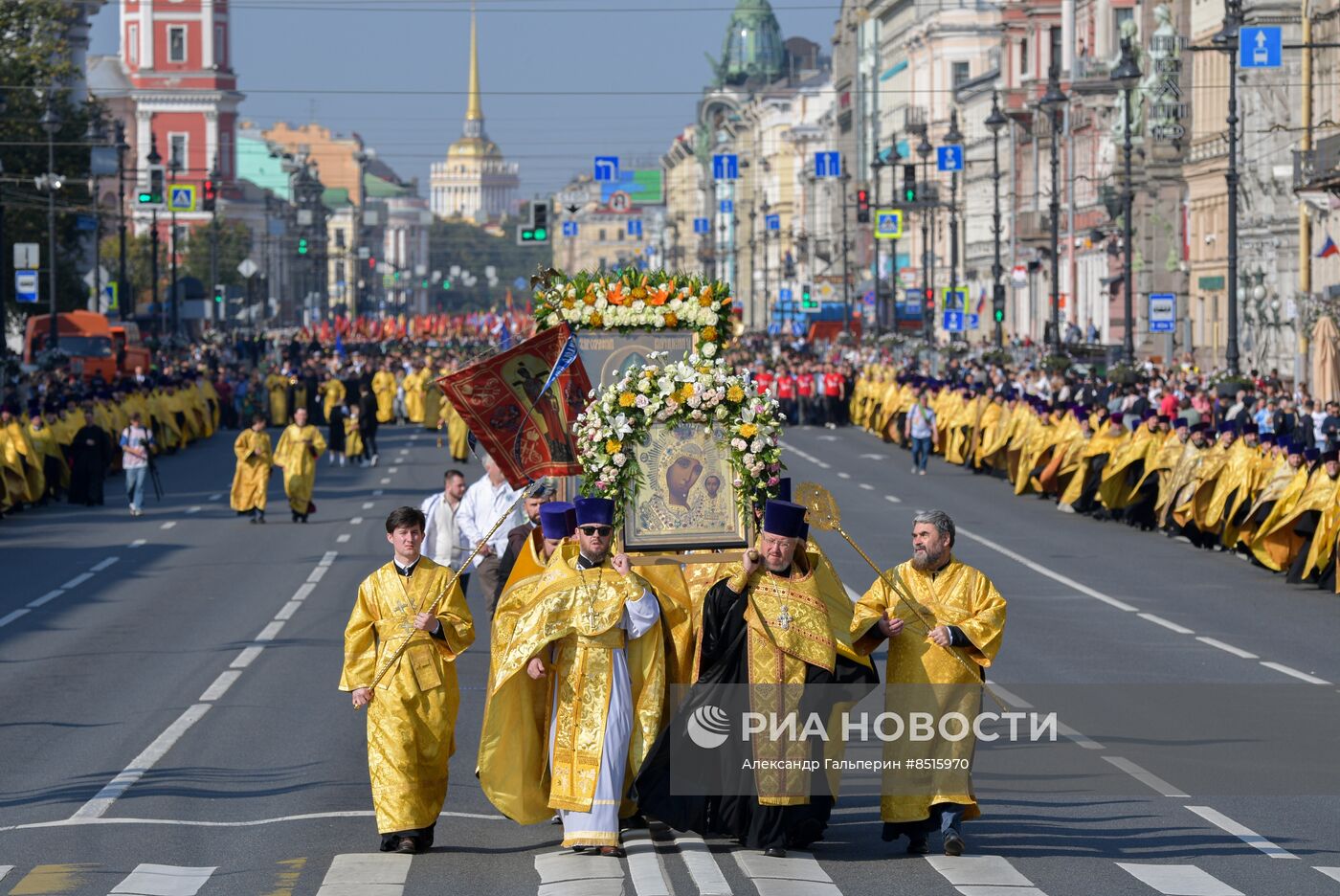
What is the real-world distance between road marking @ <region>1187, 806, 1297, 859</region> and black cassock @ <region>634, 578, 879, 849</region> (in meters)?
1.90

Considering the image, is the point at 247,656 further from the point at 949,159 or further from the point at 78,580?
the point at 949,159

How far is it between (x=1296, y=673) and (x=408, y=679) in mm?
8955

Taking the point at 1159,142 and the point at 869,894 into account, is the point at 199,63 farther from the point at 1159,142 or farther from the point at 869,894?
the point at 869,894

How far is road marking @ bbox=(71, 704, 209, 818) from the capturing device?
1281 centimetres

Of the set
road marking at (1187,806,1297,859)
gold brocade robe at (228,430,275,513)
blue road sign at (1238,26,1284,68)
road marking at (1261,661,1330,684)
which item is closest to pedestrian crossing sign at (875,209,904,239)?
blue road sign at (1238,26,1284,68)

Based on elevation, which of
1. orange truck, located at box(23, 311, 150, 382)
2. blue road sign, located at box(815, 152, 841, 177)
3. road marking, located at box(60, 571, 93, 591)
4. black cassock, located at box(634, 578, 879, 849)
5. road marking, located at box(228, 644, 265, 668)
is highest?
blue road sign, located at box(815, 152, 841, 177)

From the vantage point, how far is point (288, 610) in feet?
76.1

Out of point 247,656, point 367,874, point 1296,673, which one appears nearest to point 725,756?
point 367,874

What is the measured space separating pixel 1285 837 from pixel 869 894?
2.46 meters

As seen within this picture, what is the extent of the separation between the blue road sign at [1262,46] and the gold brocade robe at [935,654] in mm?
25433

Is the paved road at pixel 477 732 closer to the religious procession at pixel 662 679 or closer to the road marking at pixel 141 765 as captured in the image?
the road marking at pixel 141 765

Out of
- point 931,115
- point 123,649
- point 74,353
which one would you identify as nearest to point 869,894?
point 123,649

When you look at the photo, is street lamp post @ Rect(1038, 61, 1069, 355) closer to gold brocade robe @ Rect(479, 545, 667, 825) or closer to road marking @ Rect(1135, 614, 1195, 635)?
road marking @ Rect(1135, 614, 1195, 635)

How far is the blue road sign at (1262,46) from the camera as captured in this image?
116 ft
